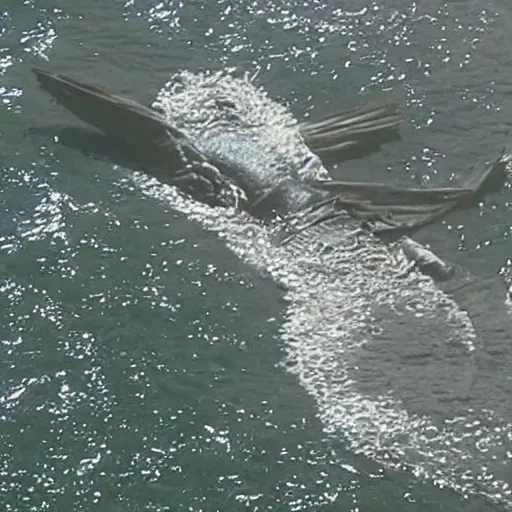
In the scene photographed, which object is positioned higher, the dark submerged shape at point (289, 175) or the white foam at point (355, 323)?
the dark submerged shape at point (289, 175)

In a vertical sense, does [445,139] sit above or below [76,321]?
above

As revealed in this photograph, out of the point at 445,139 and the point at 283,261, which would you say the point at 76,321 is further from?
the point at 445,139

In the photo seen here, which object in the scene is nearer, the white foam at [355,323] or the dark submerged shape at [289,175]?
the white foam at [355,323]

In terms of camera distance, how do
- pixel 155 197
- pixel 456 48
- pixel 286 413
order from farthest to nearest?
pixel 456 48, pixel 155 197, pixel 286 413

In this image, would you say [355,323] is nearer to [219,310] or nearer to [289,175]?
[219,310]

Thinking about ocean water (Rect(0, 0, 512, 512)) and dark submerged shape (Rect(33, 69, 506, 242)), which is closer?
ocean water (Rect(0, 0, 512, 512))

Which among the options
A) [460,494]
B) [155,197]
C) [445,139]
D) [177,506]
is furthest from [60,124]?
[460,494]
